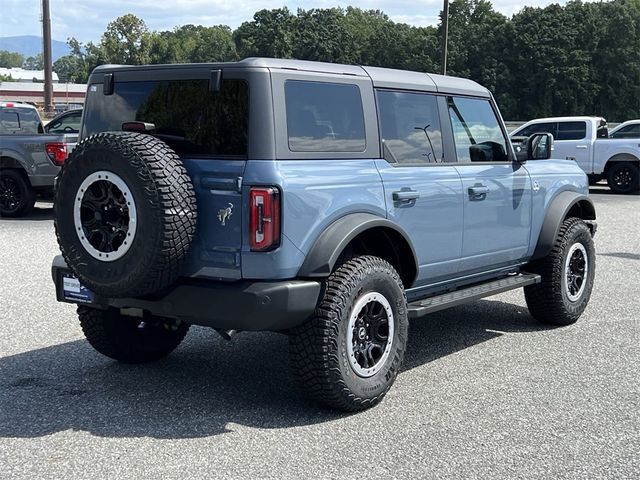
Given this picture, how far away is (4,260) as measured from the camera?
Answer: 9.92m

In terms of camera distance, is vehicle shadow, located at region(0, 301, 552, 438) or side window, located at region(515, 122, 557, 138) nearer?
vehicle shadow, located at region(0, 301, 552, 438)

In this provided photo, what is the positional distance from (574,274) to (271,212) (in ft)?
12.5

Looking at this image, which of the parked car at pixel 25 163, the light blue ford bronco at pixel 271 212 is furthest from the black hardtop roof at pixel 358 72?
the parked car at pixel 25 163

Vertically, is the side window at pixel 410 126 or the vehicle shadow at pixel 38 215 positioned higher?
the side window at pixel 410 126

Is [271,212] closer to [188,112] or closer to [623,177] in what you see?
[188,112]

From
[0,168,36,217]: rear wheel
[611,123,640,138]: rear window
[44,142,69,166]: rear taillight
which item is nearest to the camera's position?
[44,142,69,166]: rear taillight

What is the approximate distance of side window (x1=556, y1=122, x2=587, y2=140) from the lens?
20.7m

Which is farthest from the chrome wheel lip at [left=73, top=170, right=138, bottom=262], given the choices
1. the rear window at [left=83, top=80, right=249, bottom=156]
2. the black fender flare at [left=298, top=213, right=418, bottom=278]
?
the black fender flare at [left=298, top=213, right=418, bottom=278]

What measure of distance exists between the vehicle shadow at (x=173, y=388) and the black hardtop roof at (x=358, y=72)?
194 centimetres

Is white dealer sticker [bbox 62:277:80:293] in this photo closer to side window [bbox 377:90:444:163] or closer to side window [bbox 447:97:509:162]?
side window [bbox 377:90:444:163]

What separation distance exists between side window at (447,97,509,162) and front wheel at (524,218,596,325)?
993 mm

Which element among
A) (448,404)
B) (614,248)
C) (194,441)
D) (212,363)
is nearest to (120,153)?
(194,441)

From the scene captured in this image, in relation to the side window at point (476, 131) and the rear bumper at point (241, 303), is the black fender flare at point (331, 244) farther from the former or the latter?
the side window at point (476, 131)

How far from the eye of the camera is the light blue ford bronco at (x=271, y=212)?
438 cm
